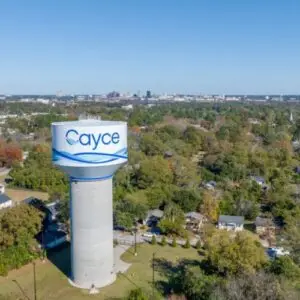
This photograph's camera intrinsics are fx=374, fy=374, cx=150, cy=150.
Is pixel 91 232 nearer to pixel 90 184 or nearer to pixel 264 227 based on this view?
pixel 90 184

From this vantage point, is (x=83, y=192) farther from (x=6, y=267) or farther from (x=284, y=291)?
(x=284, y=291)

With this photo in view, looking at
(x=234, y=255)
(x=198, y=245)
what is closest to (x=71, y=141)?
(x=234, y=255)

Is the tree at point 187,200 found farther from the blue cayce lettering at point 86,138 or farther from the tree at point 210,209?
the blue cayce lettering at point 86,138

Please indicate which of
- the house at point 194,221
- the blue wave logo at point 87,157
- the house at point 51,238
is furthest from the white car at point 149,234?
the blue wave logo at point 87,157

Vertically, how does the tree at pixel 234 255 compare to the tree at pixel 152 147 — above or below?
below

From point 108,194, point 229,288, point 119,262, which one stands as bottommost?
point 119,262

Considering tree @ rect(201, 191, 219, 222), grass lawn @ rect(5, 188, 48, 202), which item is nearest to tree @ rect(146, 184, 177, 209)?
tree @ rect(201, 191, 219, 222)

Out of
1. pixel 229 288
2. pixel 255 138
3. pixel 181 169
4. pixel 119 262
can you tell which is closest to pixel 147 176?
pixel 181 169
